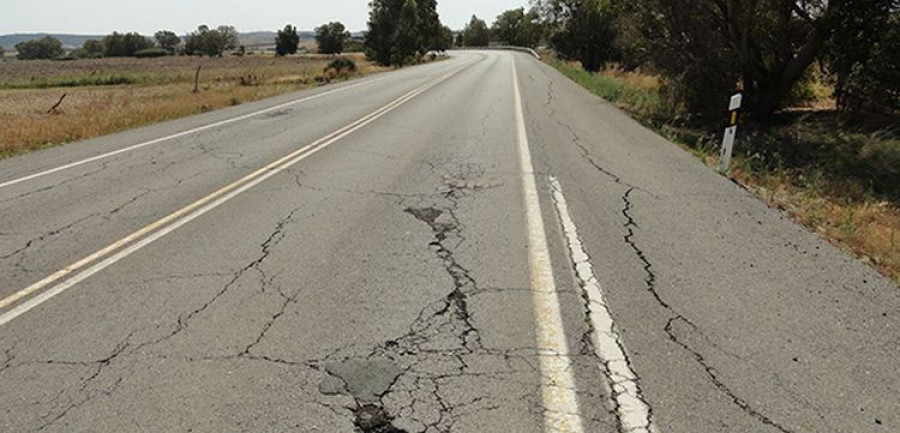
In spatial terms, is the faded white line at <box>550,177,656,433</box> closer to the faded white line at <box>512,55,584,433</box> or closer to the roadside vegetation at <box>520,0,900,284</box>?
the faded white line at <box>512,55,584,433</box>

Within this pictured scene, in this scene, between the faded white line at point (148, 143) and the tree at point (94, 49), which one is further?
the tree at point (94, 49)

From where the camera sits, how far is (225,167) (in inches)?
382

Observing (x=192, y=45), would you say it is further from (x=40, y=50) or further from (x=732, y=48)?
(x=732, y=48)

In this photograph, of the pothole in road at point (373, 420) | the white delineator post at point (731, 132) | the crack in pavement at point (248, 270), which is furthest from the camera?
the white delineator post at point (731, 132)

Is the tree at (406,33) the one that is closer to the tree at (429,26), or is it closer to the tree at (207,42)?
the tree at (429,26)

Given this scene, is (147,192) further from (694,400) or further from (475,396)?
(694,400)

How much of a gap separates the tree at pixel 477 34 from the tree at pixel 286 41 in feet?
158

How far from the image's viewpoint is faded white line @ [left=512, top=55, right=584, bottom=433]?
3230mm

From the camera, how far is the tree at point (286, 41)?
13800 cm

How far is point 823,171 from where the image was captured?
34.3 ft

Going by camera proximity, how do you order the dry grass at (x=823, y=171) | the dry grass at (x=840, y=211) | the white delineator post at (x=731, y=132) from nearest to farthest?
the dry grass at (x=840, y=211)
the dry grass at (x=823, y=171)
the white delineator post at (x=731, y=132)

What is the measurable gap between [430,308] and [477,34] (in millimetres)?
165069

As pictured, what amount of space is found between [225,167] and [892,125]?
15.3 meters

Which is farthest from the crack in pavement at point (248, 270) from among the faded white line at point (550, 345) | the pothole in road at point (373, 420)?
the faded white line at point (550, 345)
